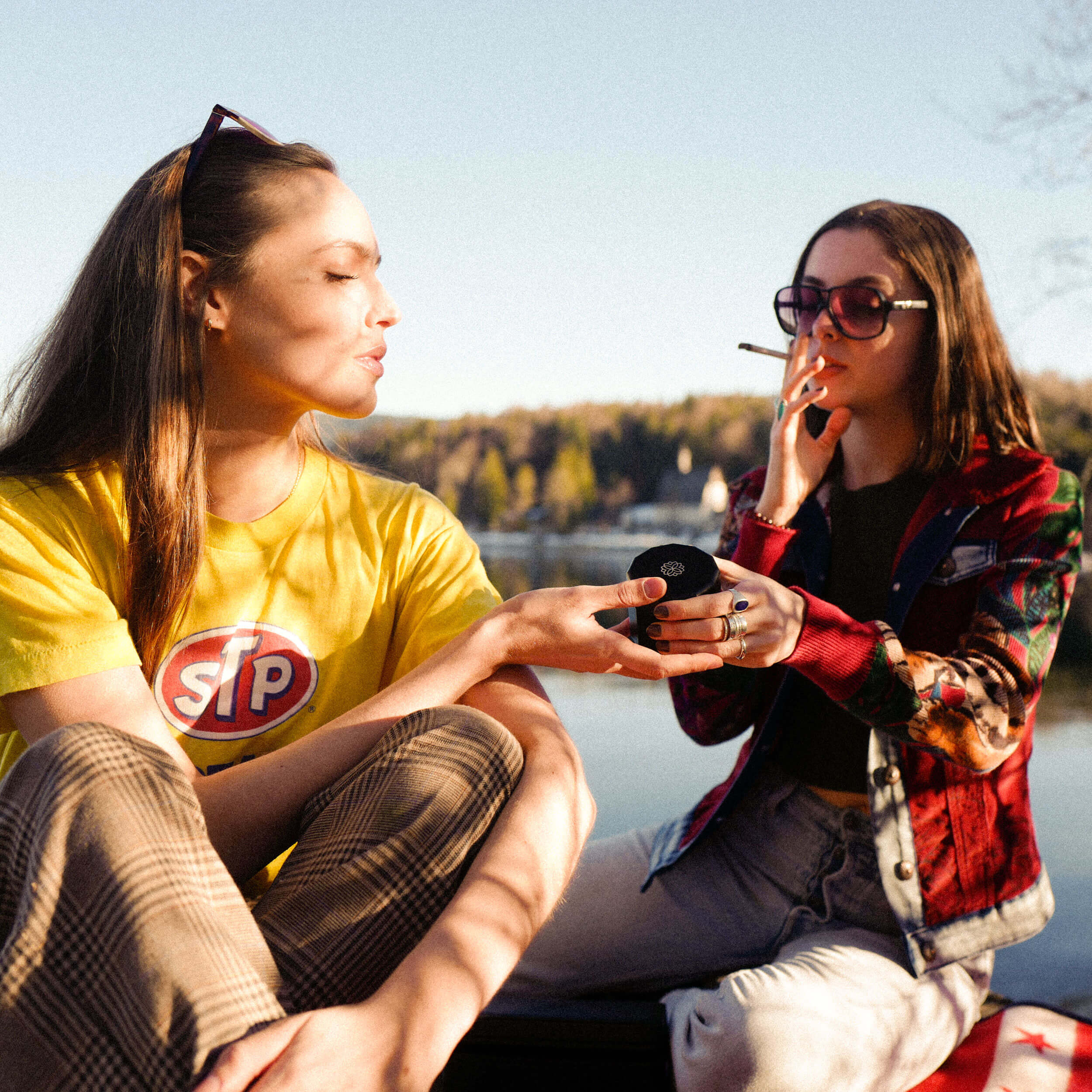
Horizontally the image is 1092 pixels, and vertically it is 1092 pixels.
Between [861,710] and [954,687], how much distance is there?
16cm

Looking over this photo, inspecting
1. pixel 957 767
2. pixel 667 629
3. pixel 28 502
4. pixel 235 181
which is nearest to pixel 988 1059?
pixel 957 767

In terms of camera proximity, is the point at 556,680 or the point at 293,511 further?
the point at 556,680

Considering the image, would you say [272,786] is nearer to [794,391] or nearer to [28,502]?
[28,502]

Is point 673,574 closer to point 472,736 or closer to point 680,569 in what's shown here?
point 680,569

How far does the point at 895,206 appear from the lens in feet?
7.39

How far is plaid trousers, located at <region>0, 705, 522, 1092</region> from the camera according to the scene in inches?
49.1

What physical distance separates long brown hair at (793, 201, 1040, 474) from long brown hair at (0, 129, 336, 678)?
1.15 metres

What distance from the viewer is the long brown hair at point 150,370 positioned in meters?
1.84

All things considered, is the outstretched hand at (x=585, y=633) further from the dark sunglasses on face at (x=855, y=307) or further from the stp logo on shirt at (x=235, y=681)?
the dark sunglasses on face at (x=855, y=307)

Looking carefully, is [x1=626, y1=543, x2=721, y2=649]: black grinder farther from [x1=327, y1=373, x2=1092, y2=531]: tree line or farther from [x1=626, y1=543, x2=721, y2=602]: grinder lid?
[x1=327, y1=373, x2=1092, y2=531]: tree line

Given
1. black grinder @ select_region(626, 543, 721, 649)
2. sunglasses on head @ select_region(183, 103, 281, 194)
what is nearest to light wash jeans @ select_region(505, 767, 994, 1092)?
black grinder @ select_region(626, 543, 721, 649)

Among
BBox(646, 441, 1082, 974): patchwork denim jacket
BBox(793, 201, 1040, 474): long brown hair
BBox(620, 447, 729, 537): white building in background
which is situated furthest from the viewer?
BBox(620, 447, 729, 537): white building in background

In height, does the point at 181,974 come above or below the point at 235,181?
below

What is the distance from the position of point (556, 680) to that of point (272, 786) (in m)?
6.35
